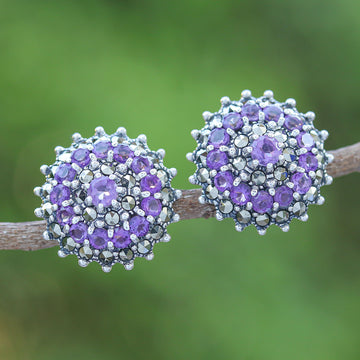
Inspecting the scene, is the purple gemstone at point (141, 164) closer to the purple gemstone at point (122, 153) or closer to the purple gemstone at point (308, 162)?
the purple gemstone at point (122, 153)

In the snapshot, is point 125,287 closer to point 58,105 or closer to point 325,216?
point 58,105

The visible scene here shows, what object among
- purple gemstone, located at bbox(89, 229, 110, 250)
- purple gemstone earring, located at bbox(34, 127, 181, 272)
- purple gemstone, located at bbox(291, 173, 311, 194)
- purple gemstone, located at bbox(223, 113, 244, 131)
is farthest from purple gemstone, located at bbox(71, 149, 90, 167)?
purple gemstone, located at bbox(291, 173, 311, 194)

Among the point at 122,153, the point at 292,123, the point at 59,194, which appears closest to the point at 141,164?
the point at 122,153

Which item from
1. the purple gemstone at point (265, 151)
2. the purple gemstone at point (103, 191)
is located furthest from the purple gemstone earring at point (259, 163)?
the purple gemstone at point (103, 191)

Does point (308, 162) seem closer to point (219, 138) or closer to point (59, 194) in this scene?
point (219, 138)

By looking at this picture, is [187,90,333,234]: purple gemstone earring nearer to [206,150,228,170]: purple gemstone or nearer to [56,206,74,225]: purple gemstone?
[206,150,228,170]: purple gemstone
